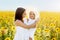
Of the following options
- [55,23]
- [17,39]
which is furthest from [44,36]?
[17,39]


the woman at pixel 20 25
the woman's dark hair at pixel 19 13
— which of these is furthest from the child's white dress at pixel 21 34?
the woman's dark hair at pixel 19 13

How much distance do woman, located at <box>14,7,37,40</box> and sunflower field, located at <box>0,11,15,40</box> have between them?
0.05 meters

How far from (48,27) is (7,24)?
0.47 m

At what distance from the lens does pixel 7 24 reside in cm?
181

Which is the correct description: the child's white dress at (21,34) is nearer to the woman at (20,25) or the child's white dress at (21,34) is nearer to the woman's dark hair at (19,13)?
the woman at (20,25)

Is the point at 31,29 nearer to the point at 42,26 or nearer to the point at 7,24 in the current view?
the point at 42,26

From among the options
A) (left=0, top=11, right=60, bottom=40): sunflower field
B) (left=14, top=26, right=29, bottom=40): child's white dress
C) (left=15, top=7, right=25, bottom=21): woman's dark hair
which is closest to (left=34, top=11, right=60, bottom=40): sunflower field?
(left=0, top=11, right=60, bottom=40): sunflower field

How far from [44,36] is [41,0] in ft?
A: 1.37

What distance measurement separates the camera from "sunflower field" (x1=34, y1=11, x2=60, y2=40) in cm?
181

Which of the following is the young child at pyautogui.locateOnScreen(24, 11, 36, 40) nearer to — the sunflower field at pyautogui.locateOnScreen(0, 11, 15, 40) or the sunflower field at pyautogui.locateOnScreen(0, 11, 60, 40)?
the sunflower field at pyautogui.locateOnScreen(0, 11, 60, 40)

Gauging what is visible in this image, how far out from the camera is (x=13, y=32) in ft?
5.91

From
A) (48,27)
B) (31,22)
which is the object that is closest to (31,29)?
(31,22)

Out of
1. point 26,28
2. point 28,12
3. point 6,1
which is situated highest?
point 6,1

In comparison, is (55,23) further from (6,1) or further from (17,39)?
(6,1)
